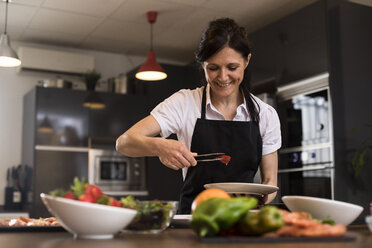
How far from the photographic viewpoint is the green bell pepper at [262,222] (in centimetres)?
91

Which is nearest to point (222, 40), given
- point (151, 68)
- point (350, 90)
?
point (350, 90)

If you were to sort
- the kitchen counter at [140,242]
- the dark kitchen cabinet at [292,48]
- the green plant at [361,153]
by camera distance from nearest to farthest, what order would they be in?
1. the kitchen counter at [140,242]
2. the green plant at [361,153]
3. the dark kitchen cabinet at [292,48]

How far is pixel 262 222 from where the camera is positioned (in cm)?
92

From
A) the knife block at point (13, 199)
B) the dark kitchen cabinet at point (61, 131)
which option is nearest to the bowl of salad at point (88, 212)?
the dark kitchen cabinet at point (61, 131)

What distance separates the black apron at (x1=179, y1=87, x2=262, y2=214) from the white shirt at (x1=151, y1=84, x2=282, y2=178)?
0.03 metres

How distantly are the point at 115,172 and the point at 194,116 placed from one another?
3025mm

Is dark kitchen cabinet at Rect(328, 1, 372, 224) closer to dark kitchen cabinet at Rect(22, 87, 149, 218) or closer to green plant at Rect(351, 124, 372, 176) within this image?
green plant at Rect(351, 124, 372, 176)

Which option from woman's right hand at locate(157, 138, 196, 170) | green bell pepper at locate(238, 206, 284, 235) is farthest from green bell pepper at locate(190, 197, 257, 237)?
woman's right hand at locate(157, 138, 196, 170)

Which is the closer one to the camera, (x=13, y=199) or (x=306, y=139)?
(x=306, y=139)

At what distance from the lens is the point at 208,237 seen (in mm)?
945

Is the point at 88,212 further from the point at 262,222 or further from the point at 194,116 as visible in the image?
the point at 194,116

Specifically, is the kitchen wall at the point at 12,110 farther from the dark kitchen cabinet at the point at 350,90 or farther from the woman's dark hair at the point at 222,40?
the woman's dark hair at the point at 222,40

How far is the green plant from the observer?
3.42 metres

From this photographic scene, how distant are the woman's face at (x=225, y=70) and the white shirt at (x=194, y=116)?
152 mm
